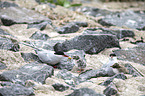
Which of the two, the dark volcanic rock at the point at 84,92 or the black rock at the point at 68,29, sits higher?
the black rock at the point at 68,29

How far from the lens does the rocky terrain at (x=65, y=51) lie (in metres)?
1.68

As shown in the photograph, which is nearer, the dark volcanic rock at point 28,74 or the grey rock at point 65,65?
the dark volcanic rock at point 28,74

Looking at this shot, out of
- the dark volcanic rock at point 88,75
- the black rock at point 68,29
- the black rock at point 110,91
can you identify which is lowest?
the dark volcanic rock at point 88,75

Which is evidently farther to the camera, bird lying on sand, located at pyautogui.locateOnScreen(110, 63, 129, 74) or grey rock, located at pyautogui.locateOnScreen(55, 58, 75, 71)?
grey rock, located at pyautogui.locateOnScreen(55, 58, 75, 71)

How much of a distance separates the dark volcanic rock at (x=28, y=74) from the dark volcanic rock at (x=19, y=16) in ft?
5.24

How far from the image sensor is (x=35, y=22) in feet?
11.0

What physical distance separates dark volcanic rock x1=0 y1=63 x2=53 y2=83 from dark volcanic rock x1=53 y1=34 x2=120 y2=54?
0.73 metres

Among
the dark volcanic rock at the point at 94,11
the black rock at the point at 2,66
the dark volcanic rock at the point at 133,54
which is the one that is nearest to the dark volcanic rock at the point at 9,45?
the black rock at the point at 2,66

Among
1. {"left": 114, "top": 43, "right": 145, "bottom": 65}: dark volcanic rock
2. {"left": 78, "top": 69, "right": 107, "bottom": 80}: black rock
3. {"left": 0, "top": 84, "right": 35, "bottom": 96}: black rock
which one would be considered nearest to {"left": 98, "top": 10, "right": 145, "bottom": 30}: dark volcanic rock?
{"left": 114, "top": 43, "right": 145, "bottom": 65}: dark volcanic rock

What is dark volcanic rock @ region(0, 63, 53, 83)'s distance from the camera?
1.72 m

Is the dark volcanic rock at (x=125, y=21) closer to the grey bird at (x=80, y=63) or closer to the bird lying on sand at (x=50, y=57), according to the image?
the grey bird at (x=80, y=63)

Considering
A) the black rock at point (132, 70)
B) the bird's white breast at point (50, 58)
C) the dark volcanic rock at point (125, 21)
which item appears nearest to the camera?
the black rock at point (132, 70)

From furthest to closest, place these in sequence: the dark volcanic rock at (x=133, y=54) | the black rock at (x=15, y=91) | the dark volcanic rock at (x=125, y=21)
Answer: the dark volcanic rock at (x=125, y=21) < the dark volcanic rock at (x=133, y=54) < the black rock at (x=15, y=91)

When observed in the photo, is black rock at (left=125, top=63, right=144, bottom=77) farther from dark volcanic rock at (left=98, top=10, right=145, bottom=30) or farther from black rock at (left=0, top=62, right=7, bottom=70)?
dark volcanic rock at (left=98, top=10, right=145, bottom=30)
